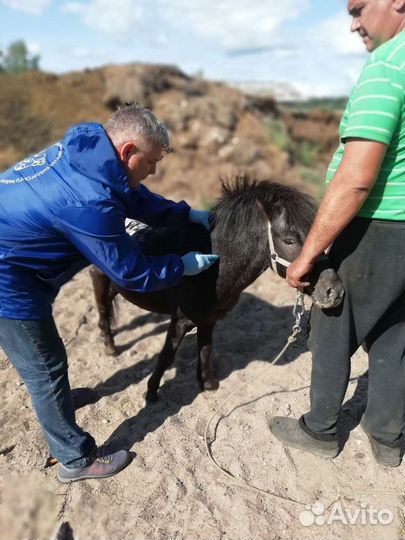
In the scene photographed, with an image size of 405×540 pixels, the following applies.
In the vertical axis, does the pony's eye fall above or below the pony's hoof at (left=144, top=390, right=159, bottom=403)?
above

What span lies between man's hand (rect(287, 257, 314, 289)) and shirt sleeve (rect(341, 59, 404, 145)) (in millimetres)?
746

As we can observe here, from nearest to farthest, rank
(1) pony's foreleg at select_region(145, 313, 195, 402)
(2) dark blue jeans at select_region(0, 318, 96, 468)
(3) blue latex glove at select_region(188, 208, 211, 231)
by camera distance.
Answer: (2) dark blue jeans at select_region(0, 318, 96, 468)
(3) blue latex glove at select_region(188, 208, 211, 231)
(1) pony's foreleg at select_region(145, 313, 195, 402)

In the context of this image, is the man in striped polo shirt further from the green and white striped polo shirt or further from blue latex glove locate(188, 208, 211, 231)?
blue latex glove locate(188, 208, 211, 231)

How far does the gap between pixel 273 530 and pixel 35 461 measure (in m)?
1.70

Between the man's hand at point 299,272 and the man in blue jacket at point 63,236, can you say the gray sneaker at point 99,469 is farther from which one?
the man's hand at point 299,272

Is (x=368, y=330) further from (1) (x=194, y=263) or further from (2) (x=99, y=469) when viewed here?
(2) (x=99, y=469)

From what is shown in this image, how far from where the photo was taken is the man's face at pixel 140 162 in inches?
98.3

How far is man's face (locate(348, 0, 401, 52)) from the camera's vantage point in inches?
83.0

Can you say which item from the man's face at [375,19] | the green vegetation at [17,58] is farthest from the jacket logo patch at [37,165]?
the green vegetation at [17,58]

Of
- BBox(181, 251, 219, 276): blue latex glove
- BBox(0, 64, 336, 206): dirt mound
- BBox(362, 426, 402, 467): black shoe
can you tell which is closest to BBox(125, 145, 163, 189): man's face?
BBox(181, 251, 219, 276): blue latex glove

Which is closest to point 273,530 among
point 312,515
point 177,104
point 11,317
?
point 312,515

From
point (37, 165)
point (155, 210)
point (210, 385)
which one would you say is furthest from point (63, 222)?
point (210, 385)

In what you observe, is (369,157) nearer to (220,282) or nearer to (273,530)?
(220,282)

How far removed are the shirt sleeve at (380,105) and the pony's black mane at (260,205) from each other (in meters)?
0.87
